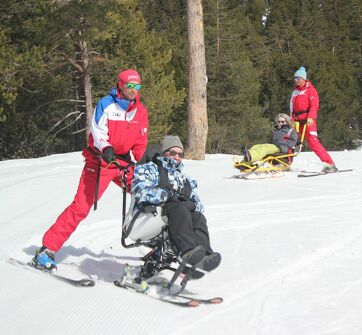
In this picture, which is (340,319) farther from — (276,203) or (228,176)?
(228,176)

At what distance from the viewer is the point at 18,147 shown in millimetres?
25188

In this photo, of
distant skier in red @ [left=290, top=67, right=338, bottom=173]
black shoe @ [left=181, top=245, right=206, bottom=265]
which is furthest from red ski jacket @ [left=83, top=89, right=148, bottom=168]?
distant skier in red @ [left=290, top=67, right=338, bottom=173]

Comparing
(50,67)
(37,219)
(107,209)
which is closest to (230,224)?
(107,209)

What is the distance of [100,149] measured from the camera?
447cm

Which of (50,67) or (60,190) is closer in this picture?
(60,190)

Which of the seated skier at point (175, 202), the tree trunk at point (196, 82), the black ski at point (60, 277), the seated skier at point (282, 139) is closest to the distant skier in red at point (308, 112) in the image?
the seated skier at point (282, 139)

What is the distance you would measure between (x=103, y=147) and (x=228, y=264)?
139 centimetres

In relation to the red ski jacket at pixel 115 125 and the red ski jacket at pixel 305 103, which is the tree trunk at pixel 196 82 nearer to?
the red ski jacket at pixel 305 103

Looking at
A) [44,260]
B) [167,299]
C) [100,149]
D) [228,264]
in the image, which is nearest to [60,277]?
[44,260]

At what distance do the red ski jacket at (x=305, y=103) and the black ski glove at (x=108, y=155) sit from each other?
237 inches

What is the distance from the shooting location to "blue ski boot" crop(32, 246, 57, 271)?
176 inches

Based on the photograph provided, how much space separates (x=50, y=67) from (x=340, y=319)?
18.8 meters

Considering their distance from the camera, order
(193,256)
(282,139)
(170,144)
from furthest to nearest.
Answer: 1. (282,139)
2. (170,144)
3. (193,256)

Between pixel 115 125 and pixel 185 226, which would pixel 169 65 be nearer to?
pixel 115 125
